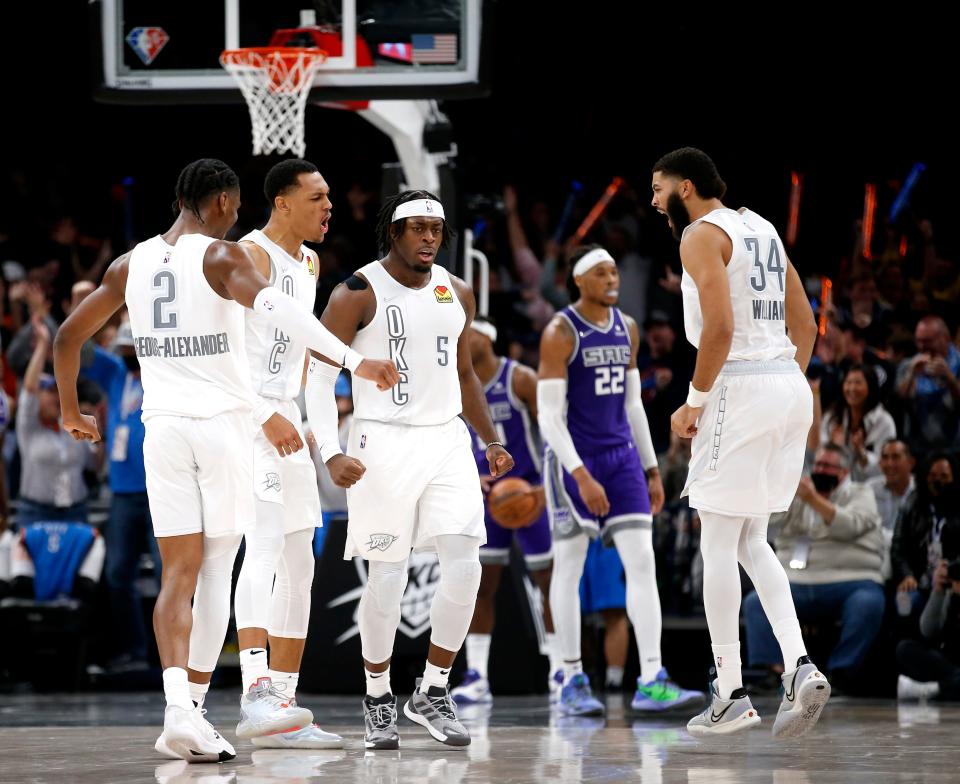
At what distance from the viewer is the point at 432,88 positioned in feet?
30.6

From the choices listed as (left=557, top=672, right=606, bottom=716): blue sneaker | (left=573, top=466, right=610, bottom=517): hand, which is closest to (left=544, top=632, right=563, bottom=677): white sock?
(left=557, top=672, right=606, bottom=716): blue sneaker

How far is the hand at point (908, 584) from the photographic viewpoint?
9.45 meters

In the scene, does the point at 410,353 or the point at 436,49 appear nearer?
the point at 410,353

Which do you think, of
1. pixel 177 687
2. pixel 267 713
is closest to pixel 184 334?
pixel 177 687

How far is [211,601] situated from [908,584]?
16.7 feet

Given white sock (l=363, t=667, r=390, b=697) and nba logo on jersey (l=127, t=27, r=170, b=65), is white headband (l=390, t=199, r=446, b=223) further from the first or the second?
nba logo on jersey (l=127, t=27, r=170, b=65)

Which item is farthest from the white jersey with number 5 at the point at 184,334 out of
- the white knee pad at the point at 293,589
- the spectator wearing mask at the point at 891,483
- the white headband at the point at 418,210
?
the spectator wearing mask at the point at 891,483

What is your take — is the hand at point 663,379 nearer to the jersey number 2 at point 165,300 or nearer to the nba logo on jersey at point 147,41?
the nba logo on jersey at point 147,41

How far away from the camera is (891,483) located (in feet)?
33.5

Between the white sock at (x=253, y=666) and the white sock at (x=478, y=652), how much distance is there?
3206 millimetres

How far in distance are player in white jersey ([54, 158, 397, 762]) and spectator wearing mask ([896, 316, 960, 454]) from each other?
630cm

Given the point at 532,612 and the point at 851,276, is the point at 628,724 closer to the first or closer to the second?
the point at 532,612

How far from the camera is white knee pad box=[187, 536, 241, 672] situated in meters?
5.86

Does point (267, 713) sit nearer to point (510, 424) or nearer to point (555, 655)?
point (555, 655)
